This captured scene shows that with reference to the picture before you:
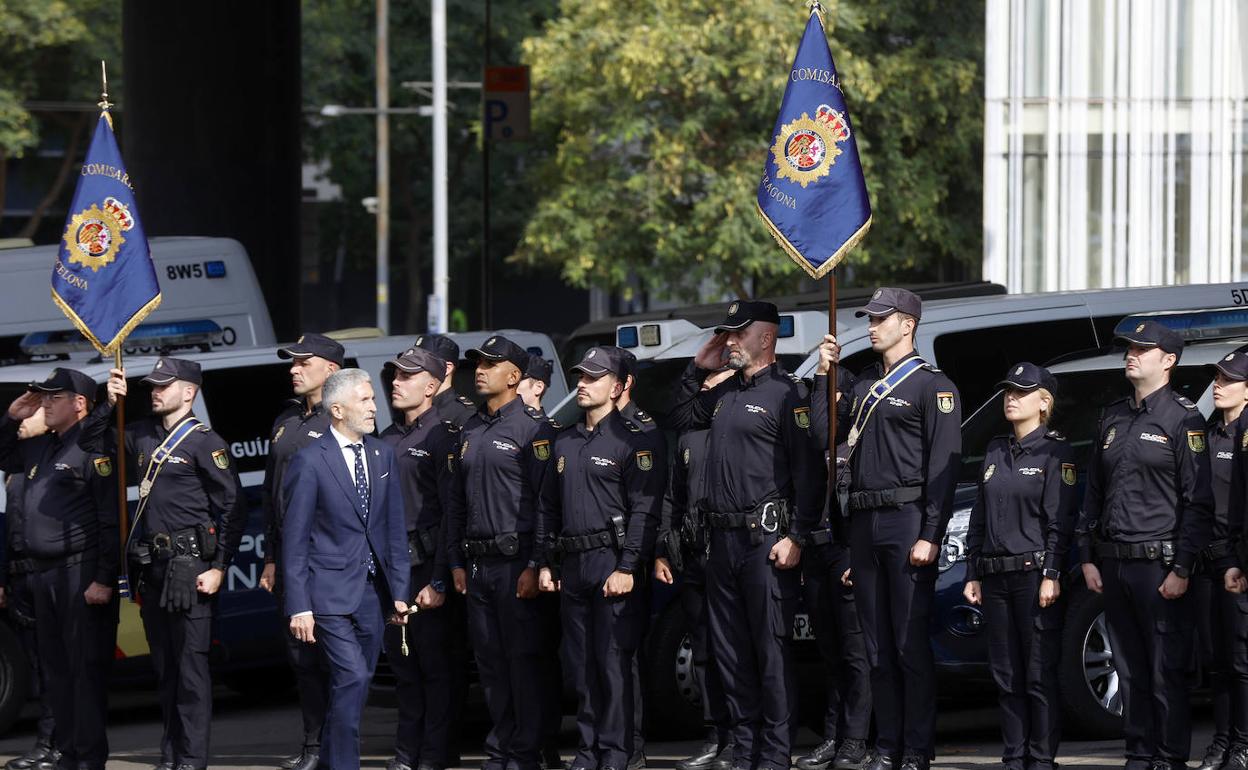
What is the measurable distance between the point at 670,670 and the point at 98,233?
3.87 meters

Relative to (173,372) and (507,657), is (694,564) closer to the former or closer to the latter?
(507,657)

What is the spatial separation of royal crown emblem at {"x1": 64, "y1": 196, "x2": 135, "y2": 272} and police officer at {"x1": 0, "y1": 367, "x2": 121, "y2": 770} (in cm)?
111

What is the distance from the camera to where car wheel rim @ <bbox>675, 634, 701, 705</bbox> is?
9.98 metres

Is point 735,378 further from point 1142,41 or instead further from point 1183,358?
point 1142,41

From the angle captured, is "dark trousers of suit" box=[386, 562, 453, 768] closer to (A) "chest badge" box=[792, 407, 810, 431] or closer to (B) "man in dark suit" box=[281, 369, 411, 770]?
(B) "man in dark suit" box=[281, 369, 411, 770]

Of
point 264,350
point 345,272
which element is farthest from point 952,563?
point 345,272

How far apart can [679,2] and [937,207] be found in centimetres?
513

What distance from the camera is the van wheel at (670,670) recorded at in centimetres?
994

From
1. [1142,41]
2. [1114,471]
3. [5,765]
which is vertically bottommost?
[5,765]

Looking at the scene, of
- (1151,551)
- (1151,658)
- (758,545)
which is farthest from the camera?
(758,545)

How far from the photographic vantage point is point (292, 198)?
2211 centimetres

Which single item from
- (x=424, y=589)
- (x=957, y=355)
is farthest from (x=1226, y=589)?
(x=424, y=589)

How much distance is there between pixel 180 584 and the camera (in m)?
9.15

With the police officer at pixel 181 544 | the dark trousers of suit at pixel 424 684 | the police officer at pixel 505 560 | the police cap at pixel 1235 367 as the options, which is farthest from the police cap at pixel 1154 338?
the police officer at pixel 181 544
